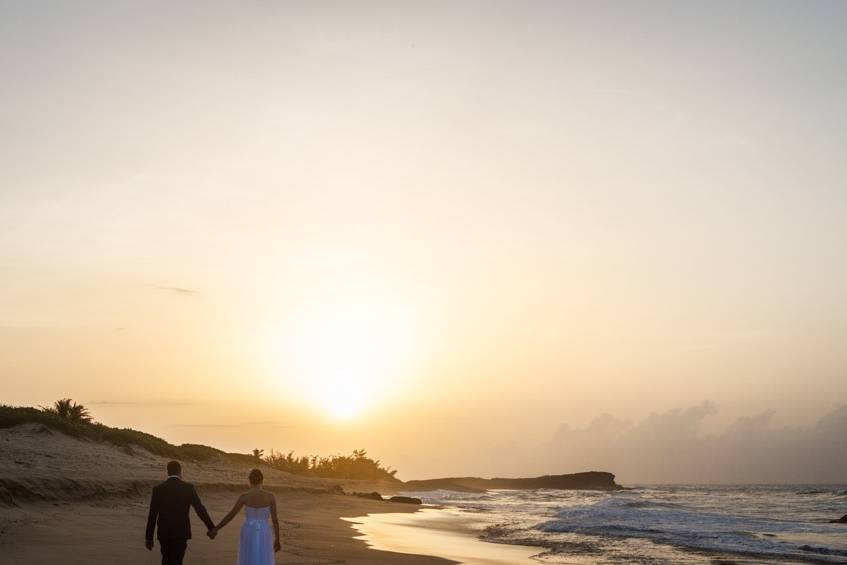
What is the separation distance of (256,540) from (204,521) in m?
1.04

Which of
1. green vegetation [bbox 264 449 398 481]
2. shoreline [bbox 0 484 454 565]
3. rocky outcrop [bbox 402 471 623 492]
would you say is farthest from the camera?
rocky outcrop [bbox 402 471 623 492]

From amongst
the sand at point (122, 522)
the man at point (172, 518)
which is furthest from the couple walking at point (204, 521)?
the sand at point (122, 522)

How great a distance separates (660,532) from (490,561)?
14686mm

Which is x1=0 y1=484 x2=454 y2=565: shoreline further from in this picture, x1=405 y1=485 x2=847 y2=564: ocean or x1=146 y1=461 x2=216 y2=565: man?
x1=405 y1=485 x2=847 y2=564: ocean

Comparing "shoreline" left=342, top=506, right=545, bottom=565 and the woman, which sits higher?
the woman

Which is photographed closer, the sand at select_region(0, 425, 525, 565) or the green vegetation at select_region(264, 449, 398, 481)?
the sand at select_region(0, 425, 525, 565)

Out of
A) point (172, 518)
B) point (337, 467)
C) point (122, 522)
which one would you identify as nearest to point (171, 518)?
point (172, 518)

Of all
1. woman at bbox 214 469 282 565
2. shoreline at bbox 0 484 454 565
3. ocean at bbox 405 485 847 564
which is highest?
woman at bbox 214 469 282 565

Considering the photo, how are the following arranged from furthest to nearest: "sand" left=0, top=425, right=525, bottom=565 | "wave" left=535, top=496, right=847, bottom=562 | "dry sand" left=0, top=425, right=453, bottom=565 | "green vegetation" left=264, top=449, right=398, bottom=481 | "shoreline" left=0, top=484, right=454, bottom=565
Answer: "green vegetation" left=264, top=449, right=398, bottom=481
"wave" left=535, top=496, right=847, bottom=562
"sand" left=0, top=425, right=525, bottom=565
"dry sand" left=0, top=425, right=453, bottom=565
"shoreline" left=0, top=484, right=454, bottom=565

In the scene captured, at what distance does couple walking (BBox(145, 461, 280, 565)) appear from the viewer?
38.7 ft

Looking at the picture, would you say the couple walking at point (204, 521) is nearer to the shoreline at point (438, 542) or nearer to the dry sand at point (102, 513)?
the dry sand at point (102, 513)

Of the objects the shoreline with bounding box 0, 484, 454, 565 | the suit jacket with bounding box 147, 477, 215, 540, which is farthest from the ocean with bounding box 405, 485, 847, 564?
the suit jacket with bounding box 147, 477, 215, 540

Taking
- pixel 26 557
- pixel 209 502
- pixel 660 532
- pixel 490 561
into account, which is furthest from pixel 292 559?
pixel 660 532

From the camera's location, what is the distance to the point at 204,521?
12.3 meters
